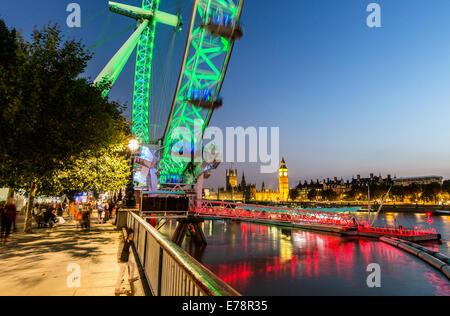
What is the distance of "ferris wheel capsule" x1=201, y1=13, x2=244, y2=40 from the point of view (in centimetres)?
1555

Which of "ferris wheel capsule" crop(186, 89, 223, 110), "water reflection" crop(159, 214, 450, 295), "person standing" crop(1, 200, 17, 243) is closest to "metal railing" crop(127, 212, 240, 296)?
"person standing" crop(1, 200, 17, 243)

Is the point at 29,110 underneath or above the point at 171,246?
above

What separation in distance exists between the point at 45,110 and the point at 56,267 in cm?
696

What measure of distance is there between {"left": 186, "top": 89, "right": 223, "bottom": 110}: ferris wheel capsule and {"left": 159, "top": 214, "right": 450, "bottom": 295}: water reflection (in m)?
12.6

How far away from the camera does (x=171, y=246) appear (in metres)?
4.04

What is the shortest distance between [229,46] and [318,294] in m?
16.7

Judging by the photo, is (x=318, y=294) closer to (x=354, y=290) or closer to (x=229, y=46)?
(x=354, y=290)

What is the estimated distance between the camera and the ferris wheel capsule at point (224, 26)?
15.5 meters

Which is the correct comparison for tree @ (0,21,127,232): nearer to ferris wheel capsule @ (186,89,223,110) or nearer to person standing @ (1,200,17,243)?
person standing @ (1,200,17,243)

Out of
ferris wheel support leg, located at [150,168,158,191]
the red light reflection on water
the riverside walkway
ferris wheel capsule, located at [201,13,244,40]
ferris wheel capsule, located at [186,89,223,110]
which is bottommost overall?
the red light reflection on water

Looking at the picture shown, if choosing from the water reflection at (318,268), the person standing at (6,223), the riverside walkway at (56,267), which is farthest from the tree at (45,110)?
the water reflection at (318,268)
